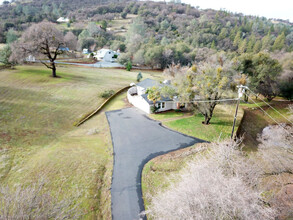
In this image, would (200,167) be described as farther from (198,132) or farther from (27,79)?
(27,79)

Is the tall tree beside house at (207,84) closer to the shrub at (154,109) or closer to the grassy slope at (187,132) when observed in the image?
the grassy slope at (187,132)

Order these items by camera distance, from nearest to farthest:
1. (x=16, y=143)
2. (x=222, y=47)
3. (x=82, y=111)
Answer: (x=16, y=143) < (x=82, y=111) < (x=222, y=47)

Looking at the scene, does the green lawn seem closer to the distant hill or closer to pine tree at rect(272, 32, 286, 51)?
the distant hill

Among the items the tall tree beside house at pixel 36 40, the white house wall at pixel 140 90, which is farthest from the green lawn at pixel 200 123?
the tall tree beside house at pixel 36 40

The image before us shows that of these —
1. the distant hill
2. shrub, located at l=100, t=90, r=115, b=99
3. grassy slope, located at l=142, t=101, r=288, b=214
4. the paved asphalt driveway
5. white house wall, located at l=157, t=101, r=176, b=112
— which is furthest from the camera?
the distant hill

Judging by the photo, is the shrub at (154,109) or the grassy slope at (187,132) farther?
the shrub at (154,109)

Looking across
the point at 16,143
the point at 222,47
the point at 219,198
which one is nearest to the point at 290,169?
the point at 219,198

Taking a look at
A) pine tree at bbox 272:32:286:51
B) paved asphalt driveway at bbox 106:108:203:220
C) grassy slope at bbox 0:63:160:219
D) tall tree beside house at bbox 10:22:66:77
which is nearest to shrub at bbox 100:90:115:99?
grassy slope at bbox 0:63:160:219
